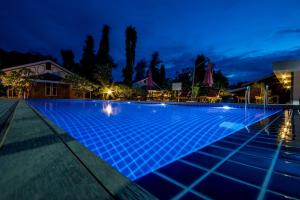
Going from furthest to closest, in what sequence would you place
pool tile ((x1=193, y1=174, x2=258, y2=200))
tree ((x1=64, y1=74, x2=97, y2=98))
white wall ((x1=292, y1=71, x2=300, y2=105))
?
1. tree ((x1=64, y1=74, x2=97, y2=98))
2. white wall ((x1=292, y1=71, x2=300, y2=105))
3. pool tile ((x1=193, y1=174, x2=258, y2=200))

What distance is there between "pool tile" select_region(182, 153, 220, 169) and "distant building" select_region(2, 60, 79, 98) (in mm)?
22214

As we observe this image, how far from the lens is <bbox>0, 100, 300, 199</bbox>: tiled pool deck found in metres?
1.04

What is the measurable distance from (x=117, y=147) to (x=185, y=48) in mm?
58344

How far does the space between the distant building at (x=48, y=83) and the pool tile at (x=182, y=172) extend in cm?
2229

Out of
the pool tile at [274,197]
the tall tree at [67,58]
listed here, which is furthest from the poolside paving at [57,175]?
the tall tree at [67,58]

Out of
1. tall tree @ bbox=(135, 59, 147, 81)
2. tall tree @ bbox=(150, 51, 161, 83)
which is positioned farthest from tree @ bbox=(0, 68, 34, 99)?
tall tree @ bbox=(150, 51, 161, 83)

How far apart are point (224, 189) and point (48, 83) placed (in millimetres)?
25222

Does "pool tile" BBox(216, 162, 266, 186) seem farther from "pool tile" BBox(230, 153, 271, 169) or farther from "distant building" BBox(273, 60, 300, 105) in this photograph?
"distant building" BBox(273, 60, 300, 105)

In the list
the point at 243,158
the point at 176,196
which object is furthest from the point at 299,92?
the point at 176,196

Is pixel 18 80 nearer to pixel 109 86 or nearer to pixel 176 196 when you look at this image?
pixel 109 86

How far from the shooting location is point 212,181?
4.26 feet

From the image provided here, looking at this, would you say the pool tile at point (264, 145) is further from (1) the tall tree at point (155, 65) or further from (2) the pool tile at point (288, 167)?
(1) the tall tree at point (155, 65)

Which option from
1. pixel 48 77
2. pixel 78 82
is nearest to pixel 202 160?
pixel 78 82

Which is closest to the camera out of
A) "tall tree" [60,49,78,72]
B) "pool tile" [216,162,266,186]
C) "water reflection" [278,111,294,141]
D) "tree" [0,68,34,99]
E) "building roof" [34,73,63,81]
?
"pool tile" [216,162,266,186]
